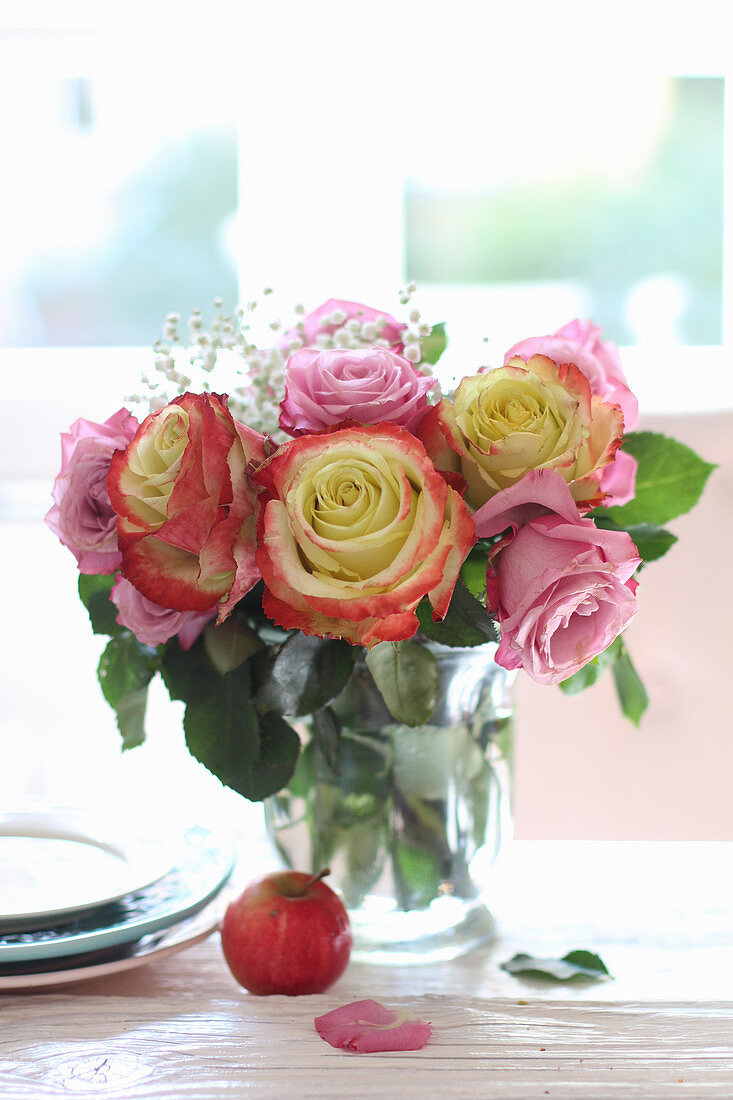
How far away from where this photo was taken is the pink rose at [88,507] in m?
0.53

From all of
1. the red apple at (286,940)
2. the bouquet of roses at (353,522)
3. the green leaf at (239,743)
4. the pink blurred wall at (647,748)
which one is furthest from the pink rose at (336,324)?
the pink blurred wall at (647,748)

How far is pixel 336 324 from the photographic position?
2.01 ft

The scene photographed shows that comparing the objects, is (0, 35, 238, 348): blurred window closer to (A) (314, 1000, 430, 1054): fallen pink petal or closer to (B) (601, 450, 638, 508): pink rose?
(B) (601, 450, 638, 508): pink rose

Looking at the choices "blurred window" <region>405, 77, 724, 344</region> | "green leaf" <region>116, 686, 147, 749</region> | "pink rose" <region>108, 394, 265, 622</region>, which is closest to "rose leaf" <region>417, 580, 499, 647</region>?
"pink rose" <region>108, 394, 265, 622</region>

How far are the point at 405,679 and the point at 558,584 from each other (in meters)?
0.11

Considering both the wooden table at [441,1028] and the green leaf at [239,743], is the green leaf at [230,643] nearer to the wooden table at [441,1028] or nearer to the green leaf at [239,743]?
the green leaf at [239,743]

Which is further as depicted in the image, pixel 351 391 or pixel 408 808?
pixel 408 808

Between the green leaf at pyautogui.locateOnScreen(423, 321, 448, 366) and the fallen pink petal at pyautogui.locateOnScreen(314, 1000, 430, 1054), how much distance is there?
0.36 meters

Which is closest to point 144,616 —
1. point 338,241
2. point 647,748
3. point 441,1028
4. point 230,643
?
point 230,643

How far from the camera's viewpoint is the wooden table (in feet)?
1.47

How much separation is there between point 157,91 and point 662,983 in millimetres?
1547

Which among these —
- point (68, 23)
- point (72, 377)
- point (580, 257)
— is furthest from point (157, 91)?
point (580, 257)

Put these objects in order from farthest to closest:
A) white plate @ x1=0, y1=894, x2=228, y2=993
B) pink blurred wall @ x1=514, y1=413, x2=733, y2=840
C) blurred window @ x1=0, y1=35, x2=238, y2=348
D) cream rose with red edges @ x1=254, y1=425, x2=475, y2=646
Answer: blurred window @ x1=0, y1=35, x2=238, y2=348 < pink blurred wall @ x1=514, y1=413, x2=733, y2=840 < white plate @ x1=0, y1=894, x2=228, y2=993 < cream rose with red edges @ x1=254, y1=425, x2=475, y2=646

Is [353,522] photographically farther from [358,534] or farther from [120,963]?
[120,963]
